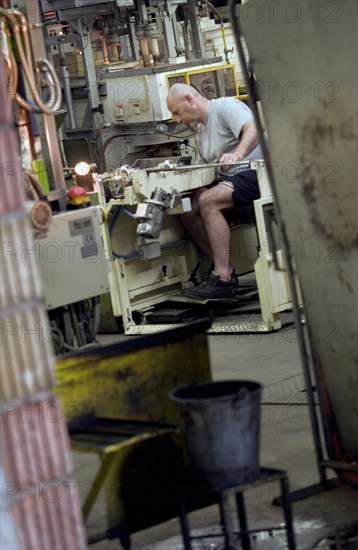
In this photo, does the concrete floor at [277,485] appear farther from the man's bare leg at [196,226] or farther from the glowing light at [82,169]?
the glowing light at [82,169]

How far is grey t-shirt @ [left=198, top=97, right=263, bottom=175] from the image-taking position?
9078 mm

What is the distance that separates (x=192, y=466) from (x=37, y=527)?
3.17ft

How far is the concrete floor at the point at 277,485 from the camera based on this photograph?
511 cm

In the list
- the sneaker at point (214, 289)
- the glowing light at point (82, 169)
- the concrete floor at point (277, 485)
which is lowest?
the concrete floor at point (277, 485)

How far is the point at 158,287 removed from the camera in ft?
31.9

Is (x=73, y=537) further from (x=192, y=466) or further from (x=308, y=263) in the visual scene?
(x=308, y=263)

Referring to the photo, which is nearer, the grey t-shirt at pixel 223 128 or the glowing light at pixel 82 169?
the glowing light at pixel 82 169

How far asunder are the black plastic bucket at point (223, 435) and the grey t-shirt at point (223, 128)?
4832mm

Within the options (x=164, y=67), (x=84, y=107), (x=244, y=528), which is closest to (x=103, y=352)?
(x=244, y=528)

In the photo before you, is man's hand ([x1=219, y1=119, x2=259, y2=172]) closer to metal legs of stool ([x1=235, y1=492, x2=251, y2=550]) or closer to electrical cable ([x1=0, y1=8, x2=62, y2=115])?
electrical cable ([x1=0, y1=8, x2=62, y2=115])

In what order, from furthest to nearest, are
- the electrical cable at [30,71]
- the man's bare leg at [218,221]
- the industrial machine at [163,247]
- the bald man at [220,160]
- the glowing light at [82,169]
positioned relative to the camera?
1. the man's bare leg at [218,221]
2. the bald man at [220,160]
3. the glowing light at [82,169]
4. the industrial machine at [163,247]
5. the electrical cable at [30,71]

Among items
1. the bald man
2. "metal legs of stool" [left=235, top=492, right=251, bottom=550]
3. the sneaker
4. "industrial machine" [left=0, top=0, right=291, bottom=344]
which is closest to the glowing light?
"industrial machine" [left=0, top=0, right=291, bottom=344]

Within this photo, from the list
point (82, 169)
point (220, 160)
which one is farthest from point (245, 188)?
point (82, 169)

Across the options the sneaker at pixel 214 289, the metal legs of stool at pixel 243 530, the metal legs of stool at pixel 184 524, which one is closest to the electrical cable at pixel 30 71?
the sneaker at pixel 214 289
